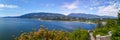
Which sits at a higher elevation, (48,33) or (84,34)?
(48,33)

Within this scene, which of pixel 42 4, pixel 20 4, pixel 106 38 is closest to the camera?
pixel 106 38

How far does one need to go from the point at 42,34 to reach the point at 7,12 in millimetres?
25472

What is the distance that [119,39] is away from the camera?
4656 millimetres

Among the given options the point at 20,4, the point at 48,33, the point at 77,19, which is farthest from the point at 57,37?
the point at 77,19

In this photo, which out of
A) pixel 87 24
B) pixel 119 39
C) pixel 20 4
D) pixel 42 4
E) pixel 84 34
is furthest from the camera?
pixel 87 24

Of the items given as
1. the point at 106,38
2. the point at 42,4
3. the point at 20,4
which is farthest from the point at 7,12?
the point at 106,38

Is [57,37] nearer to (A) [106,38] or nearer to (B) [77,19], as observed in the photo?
(A) [106,38]

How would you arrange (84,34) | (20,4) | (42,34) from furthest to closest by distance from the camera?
(20,4) → (84,34) → (42,34)

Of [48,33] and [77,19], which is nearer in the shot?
[48,33]

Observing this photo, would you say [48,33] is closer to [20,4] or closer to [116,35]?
[116,35]

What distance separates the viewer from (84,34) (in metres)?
10.1

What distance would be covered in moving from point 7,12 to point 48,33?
25419mm

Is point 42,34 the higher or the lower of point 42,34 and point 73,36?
the higher

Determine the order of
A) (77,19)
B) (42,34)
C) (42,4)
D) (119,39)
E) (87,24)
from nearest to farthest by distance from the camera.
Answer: (119,39), (42,34), (42,4), (87,24), (77,19)
